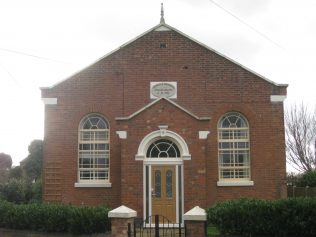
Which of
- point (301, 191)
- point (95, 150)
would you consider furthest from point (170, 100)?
point (301, 191)

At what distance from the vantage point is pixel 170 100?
20.8 metres

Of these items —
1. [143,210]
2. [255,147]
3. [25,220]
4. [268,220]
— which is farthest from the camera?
[255,147]

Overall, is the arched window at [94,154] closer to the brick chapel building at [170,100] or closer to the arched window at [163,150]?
the brick chapel building at [170,100]

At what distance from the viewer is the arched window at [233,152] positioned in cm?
2167

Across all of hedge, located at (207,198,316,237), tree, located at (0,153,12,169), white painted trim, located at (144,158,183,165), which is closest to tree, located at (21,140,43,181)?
tree, located at (0,153,12,169)

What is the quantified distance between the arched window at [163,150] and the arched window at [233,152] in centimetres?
203

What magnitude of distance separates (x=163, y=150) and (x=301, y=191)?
597 cm

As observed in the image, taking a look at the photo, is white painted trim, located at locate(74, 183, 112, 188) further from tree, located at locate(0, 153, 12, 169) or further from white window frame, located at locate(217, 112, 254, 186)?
tree, located at locate(0, 153, 12, 169)

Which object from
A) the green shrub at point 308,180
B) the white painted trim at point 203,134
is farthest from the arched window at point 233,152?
the green shrub at point 308,180

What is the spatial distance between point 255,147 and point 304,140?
2099 centimetres

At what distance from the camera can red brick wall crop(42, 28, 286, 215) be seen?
70.7 feet

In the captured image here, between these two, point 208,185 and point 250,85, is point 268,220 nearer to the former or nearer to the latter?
point 208,185

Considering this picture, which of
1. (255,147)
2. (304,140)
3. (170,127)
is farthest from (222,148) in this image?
(304,140)

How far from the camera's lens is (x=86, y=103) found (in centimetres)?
2217
